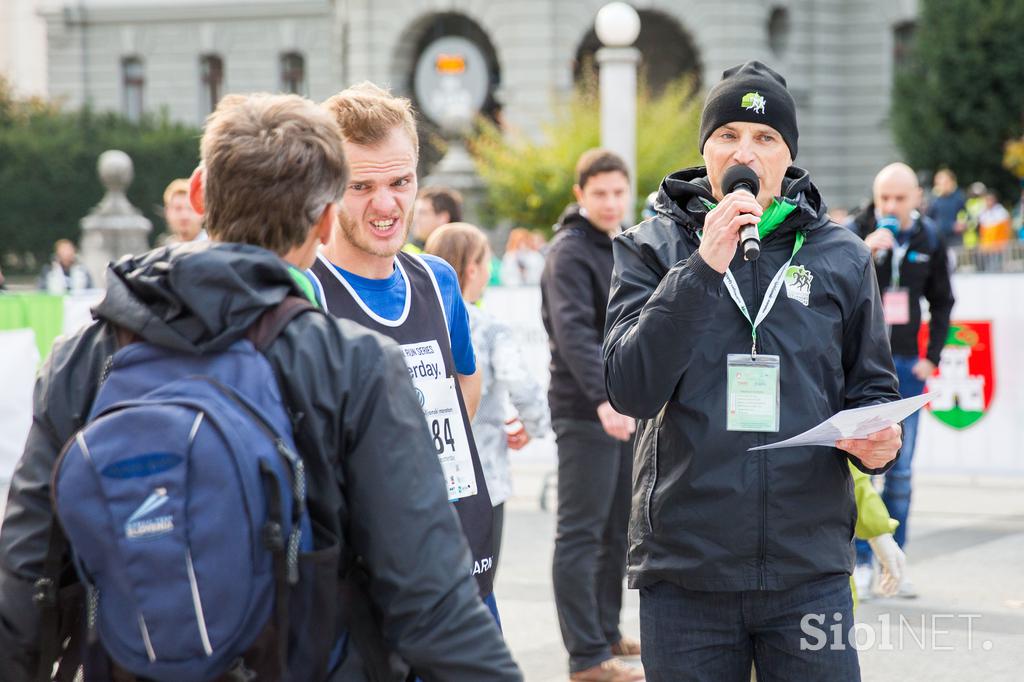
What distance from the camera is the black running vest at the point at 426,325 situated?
3219 millimetres

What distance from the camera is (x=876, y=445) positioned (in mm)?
3230

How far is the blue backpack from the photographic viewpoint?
2.04 meters

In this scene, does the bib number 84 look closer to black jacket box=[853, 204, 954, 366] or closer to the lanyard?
the lanyard

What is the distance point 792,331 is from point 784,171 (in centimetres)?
46

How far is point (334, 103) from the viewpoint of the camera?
128 inches

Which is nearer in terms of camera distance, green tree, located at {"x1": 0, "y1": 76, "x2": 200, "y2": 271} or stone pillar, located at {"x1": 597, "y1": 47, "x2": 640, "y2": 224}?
stone pillar, located at {"x1": 597, "y1": 47, "x2": 640, "y2": 224}

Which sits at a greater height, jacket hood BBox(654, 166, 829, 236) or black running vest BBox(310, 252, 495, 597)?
jacket hood BBox(654, 166, 829, 236)

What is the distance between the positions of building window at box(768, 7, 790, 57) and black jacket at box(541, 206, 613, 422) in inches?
1213

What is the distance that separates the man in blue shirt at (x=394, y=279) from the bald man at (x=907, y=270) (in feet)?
15.4

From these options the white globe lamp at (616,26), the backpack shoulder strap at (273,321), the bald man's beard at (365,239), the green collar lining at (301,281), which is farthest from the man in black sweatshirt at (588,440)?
the white globe lamp at (616,26)

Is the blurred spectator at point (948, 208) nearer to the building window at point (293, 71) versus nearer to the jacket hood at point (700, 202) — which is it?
the jacket hood at point (700, 202)

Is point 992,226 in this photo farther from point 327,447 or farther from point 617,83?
point 327,447

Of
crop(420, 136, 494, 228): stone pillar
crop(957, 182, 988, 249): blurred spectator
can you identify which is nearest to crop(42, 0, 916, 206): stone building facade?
crop(957, 182, 988, 249): blurred spectator

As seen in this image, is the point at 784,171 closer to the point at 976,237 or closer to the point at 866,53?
the point at 976,237
